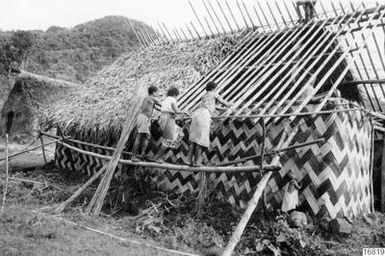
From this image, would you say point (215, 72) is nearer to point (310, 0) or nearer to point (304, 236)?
point (310, 0)

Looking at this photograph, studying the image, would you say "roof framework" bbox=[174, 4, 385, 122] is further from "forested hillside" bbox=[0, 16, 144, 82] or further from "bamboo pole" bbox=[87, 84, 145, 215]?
"forested hillside" bbox=[0, 16, 144, 82]

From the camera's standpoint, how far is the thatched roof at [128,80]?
8.54 meters

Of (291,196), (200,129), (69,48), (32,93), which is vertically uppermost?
(69,48)

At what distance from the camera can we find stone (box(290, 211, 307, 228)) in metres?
5.43

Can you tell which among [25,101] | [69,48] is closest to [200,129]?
[25,101]

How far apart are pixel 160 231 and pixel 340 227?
230 cm

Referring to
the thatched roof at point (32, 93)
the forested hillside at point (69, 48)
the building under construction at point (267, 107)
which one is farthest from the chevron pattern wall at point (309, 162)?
the forested hillside at point (69, 48)

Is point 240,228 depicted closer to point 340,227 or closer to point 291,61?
point 340,227

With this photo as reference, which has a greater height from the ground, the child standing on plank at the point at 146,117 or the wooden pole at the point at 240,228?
the child standing on plank at the point at 146,117

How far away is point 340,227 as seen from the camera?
5.32 meters

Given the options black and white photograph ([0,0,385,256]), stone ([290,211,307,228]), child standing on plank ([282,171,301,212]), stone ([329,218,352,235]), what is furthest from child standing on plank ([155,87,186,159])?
stone ([329,218,352,235])

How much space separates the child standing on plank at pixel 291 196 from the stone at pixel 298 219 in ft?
0.36

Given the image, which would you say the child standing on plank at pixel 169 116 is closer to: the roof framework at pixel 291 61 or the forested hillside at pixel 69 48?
the roof framework at pixel 291 61

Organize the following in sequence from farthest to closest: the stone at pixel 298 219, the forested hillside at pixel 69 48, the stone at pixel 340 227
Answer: the forested hillside at pixel 69 48
the stone at pixel 298 219
the stone at pixel 340 227
